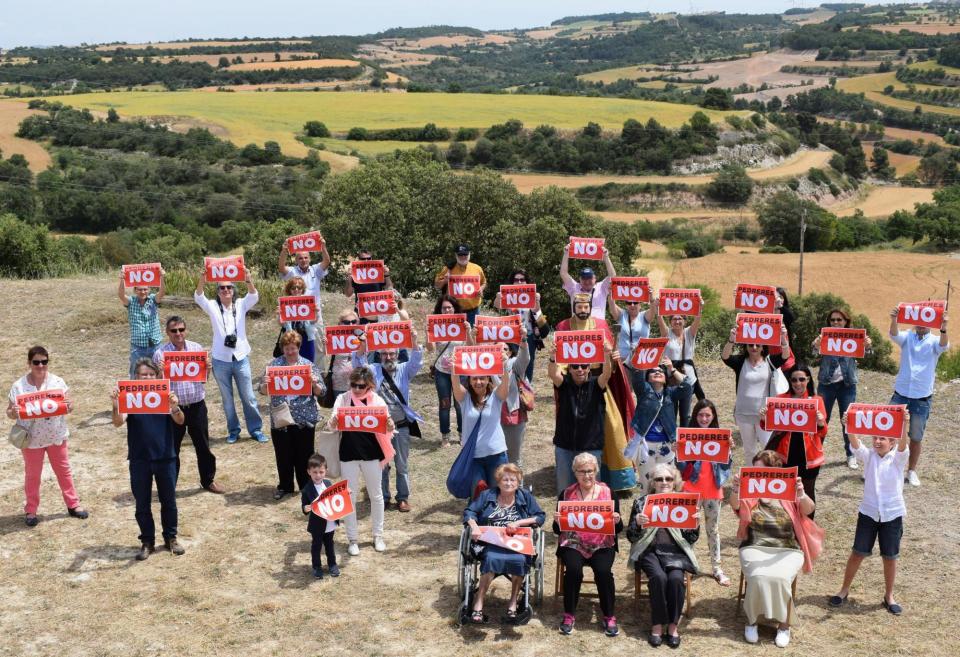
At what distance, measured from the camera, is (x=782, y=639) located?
741 centimetres

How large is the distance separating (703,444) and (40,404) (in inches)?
230

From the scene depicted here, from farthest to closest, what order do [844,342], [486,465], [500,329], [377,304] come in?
1. [377,304]
2. [844,342]
3. [500,329]
4. [486,465]

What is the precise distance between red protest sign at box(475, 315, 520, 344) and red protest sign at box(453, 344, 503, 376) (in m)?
1.27

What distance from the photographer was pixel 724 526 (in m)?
9.76

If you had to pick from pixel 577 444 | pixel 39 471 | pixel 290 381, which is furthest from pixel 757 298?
pixel 39 471

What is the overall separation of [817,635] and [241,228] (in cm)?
4160

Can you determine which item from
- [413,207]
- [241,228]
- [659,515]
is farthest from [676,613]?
[241,228]

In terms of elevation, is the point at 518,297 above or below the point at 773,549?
above

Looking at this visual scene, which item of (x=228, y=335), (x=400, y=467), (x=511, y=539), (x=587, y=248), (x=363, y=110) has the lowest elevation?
(x=400, y=467)

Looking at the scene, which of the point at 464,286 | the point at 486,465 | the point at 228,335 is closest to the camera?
the point at 486,465

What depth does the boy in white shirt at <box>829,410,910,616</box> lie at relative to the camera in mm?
7930

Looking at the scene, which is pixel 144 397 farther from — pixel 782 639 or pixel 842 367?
pixel 842 367

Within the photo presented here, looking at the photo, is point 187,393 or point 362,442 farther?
point 187,393

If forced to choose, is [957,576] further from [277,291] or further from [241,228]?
[241,228]
